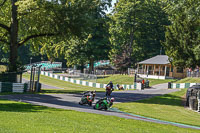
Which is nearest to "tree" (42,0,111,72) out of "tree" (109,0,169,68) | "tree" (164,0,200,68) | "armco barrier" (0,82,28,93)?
"tree" (109,0,169,68)

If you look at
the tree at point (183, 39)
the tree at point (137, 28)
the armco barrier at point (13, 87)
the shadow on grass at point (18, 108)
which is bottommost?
the shadow on grass at point (18, 108)

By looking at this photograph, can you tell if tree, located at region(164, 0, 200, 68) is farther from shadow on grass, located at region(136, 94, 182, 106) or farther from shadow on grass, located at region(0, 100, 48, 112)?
shadow on grass, located at region(0, 100, 48, 112)

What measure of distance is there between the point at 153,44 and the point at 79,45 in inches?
726

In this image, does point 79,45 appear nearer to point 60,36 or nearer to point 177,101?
point 60,36

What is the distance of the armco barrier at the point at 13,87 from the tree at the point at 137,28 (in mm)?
34586

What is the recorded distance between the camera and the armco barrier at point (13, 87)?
27344mm

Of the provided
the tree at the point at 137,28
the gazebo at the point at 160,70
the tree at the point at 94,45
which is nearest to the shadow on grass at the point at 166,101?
the gazebo at the point at 160,70

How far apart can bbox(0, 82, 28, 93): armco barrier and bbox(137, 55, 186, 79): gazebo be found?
31.6 meters

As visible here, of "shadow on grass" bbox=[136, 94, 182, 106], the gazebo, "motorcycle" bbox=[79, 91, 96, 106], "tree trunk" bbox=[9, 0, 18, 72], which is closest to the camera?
"motorcycle" bbox=[79, 91, 96, 106]

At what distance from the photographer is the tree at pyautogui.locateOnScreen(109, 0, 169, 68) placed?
212ft

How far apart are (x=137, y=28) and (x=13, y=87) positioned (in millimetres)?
45078

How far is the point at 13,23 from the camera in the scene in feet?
100

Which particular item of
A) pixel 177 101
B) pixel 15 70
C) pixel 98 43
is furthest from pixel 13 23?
pixel 98 43

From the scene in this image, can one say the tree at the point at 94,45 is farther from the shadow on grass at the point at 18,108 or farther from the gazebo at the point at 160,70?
the shadow on grass at the point at 18,108
